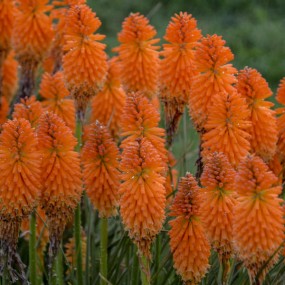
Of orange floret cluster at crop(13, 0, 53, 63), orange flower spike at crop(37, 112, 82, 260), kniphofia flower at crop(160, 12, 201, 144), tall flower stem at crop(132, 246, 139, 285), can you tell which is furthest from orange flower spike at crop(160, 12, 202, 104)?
orange floret cluster at crop(13, 0, 53, 63)

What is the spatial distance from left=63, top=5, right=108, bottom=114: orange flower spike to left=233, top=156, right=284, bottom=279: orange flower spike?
4.51ft

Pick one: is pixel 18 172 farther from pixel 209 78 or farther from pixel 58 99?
pixel 58 99


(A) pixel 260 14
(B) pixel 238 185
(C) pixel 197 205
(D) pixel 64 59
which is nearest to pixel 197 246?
(C) pixel 197 205

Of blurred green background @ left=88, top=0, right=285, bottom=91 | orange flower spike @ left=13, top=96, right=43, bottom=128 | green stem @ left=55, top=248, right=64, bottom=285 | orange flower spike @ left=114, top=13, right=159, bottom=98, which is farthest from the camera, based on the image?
blurred green background @ left=88, top=0, right=285, bottom=91

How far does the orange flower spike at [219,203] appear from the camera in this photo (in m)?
2.97

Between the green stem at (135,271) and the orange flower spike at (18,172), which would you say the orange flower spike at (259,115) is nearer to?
the green stem at (135,271)

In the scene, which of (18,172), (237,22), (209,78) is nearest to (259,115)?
(209,78)

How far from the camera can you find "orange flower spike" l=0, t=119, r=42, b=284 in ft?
10.7

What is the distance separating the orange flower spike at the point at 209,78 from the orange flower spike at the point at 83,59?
0.55m

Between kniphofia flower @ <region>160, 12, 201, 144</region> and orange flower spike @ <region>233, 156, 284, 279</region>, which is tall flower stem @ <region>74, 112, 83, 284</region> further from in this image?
orange flower spike @ <region>233, 156, 284, 279</region>

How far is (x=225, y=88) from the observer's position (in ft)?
12.1

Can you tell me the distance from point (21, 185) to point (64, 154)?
273 mm

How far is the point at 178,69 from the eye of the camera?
4023 mm

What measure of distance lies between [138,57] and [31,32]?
905mm
